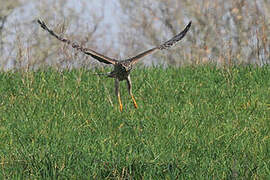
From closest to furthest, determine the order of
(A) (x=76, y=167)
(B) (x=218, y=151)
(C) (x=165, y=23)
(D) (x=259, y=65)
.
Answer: (A) (x=76, y=167) < (B) (x=218, y=151) < (D) (x=259, y=65) < (C) (x=165, y=23)

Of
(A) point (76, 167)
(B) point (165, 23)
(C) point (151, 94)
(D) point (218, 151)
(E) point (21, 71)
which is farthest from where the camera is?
(B) point (165, 23)

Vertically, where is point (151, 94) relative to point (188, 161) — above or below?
above

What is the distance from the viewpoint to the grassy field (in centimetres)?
473

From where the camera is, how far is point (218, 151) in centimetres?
530

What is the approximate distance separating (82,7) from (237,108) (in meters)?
11.9

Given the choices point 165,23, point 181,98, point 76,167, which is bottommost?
point 76,167

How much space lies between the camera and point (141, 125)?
6.22 meters

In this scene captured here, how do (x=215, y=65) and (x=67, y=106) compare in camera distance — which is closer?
(x=67, y=106)

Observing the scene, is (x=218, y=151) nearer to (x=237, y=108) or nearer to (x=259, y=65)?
(x=237, y=108)

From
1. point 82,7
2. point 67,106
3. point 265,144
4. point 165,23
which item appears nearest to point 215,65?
point 67,106

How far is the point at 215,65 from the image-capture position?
889 centimetres

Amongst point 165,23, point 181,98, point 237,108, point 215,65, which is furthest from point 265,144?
point 165,23

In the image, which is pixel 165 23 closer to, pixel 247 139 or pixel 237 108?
pixel 237 108

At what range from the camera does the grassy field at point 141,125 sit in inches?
186
